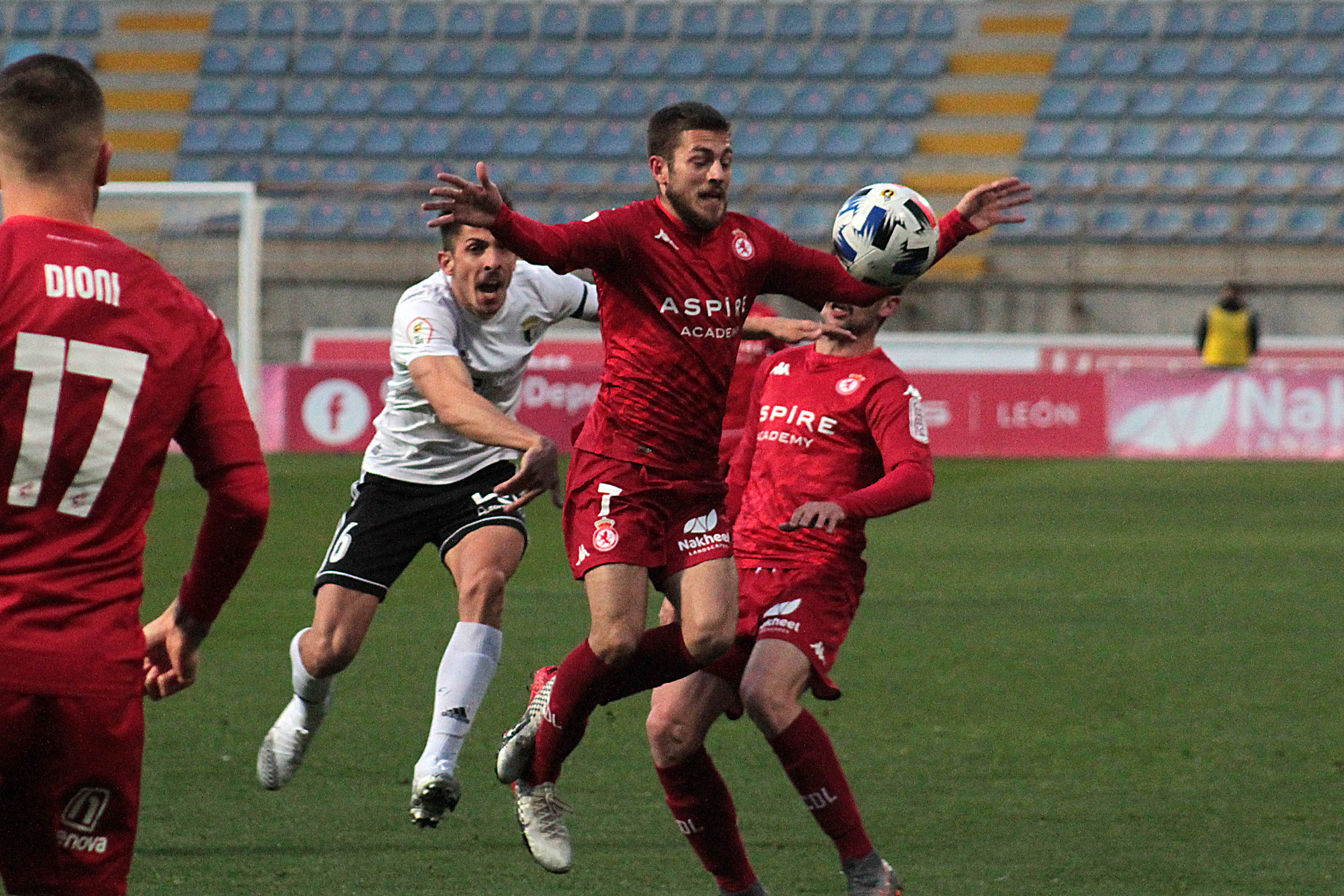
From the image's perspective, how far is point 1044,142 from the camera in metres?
27.7

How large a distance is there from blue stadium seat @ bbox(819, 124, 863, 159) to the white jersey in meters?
22.2

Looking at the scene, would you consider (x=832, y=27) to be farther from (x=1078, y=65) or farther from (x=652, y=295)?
(x=652, y=295)

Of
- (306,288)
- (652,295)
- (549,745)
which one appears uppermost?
(306,288)

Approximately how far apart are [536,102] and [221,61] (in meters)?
5.61

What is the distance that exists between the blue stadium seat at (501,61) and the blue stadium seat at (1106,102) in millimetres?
9119

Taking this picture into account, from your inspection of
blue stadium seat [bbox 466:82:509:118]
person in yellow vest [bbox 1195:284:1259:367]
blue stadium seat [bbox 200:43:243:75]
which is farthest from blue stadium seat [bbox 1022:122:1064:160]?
blue stadium seat [bbox 200:43:243:75]

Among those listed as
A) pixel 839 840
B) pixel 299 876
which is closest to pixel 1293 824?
pixel 839 840

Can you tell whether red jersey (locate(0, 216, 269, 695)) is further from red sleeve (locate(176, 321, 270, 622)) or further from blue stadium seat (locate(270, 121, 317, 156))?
blue stadium seat (locate(270, 121, 317, 156))

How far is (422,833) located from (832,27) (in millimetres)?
26228

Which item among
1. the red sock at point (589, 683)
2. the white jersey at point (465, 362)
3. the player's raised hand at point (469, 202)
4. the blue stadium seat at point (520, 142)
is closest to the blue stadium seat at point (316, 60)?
the blue stadium seat at point (520, 142)

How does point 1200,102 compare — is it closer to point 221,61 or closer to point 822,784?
point 221,61

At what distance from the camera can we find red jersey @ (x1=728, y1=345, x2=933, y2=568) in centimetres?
505

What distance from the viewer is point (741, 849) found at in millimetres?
4773

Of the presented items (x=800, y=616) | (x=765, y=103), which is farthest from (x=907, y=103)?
(x=800, y=616)
